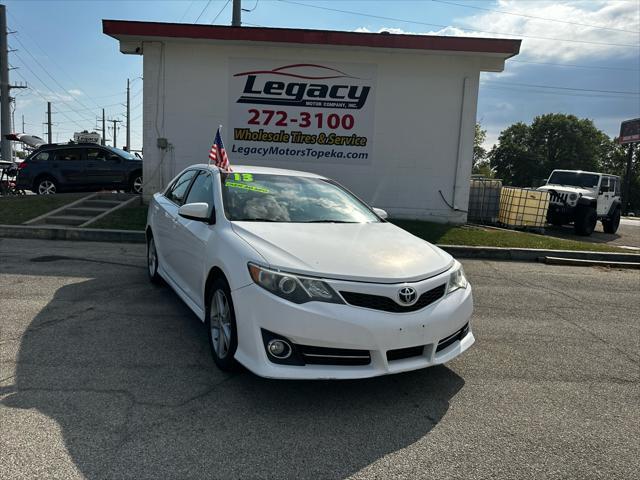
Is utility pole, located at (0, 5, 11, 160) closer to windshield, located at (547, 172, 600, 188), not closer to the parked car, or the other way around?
the parked car

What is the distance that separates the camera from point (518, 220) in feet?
47.3

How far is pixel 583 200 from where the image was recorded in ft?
49.2

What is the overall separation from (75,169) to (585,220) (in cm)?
1530

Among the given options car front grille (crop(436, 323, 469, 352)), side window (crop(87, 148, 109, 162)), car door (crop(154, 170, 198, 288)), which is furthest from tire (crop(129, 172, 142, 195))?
car front grille (crop(436, 323, 469, 352))

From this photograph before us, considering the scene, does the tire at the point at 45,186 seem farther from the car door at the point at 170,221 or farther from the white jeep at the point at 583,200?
the white jeep at the point at 583,200

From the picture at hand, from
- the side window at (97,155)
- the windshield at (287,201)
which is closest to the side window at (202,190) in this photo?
the windshield at (287,201)

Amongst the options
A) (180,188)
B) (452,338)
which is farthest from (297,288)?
(180,188)

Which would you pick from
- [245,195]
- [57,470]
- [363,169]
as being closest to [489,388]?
[245,195]

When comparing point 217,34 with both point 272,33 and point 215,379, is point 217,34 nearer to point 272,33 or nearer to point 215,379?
point 272,33

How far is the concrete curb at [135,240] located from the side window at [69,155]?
597cm

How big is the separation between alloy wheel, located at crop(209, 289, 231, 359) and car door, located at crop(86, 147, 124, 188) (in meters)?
12.9

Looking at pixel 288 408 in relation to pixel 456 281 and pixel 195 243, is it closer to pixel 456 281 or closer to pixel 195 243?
pixel 456 281

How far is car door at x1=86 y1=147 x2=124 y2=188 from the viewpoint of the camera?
598 inches

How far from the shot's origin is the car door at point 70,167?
14992mm
